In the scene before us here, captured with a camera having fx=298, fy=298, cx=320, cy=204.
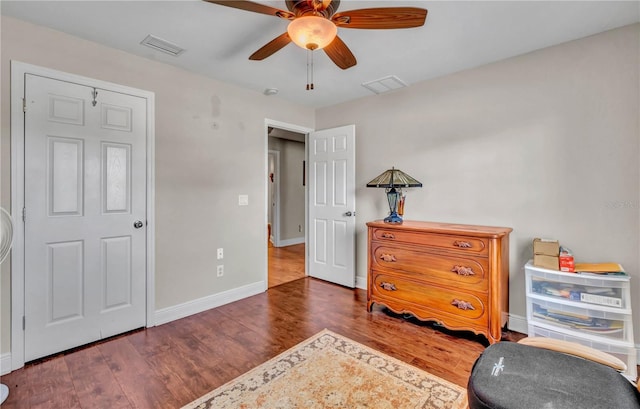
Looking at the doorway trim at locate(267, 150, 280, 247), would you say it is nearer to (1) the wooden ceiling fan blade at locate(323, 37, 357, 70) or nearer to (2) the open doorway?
(2) the open doorway

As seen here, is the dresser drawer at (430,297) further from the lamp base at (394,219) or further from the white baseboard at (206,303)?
the white baseboard at (206,303)

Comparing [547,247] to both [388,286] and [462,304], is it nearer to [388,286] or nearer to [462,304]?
[462,304]

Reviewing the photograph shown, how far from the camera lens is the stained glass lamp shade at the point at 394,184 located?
122 inches

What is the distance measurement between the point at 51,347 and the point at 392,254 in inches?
113

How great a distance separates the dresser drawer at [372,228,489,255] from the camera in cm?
240

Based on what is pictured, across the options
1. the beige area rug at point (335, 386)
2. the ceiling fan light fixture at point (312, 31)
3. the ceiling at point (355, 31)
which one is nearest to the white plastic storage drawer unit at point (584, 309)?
the beige area rug at point (335, 386)

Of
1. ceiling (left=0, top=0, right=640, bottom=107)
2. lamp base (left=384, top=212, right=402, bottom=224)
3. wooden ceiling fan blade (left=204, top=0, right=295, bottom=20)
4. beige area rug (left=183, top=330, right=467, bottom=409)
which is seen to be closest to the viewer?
wooden ceiling fan blade (left=204, top=0, right=295, bottom=20)

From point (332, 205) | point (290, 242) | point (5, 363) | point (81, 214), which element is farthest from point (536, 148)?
point (290, 242)

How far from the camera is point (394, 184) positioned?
315cm

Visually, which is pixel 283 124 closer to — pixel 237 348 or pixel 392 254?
pixel 392 254

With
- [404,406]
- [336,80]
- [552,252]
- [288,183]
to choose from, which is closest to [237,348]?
[404,406]

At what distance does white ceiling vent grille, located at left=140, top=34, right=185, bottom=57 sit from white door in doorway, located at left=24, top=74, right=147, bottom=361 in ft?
1.56

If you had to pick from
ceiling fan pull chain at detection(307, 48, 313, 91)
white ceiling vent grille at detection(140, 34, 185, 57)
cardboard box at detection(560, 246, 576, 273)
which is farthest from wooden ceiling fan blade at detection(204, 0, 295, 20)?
cardboard box at detection(560, 246, 576, 273)

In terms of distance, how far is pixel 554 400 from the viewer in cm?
106
